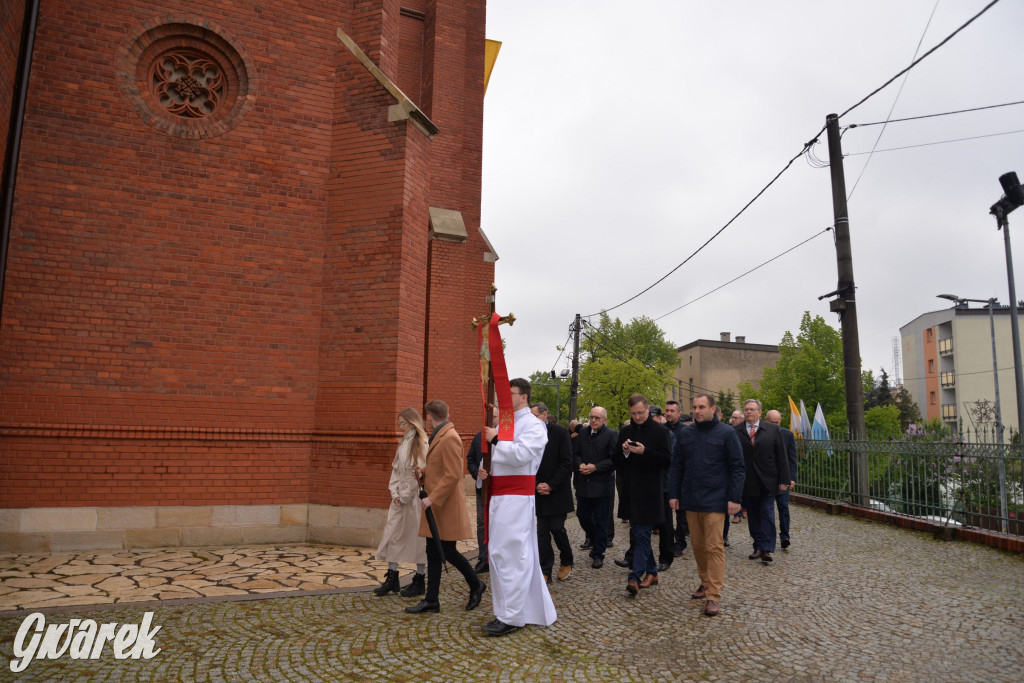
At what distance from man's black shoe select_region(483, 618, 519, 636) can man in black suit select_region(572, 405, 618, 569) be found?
261 centimetres

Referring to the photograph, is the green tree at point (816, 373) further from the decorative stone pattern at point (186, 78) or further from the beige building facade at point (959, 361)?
the decorative stone pattern at point (186, 78)

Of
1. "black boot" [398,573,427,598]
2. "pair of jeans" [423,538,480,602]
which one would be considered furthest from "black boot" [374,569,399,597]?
"pair of jeans" [423,538,480,602]

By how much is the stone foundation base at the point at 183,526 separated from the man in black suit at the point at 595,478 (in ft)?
8.45

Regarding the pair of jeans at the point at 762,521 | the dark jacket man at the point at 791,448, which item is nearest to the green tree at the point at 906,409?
the dark jacket man at the point at 791,448

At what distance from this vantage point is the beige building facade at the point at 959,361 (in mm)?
46406

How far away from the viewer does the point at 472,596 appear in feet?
19.1

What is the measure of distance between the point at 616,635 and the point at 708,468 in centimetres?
178

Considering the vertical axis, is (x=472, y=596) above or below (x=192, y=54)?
below

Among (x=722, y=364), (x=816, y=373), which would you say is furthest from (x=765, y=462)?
(x=722, y=364)

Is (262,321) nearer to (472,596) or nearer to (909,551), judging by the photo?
(472,596)

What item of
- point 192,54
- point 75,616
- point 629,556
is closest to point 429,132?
point 192,54

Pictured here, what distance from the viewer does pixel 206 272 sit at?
8.57 m

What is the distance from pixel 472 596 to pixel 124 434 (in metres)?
5.03

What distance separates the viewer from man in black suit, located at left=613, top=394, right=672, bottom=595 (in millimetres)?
6402
